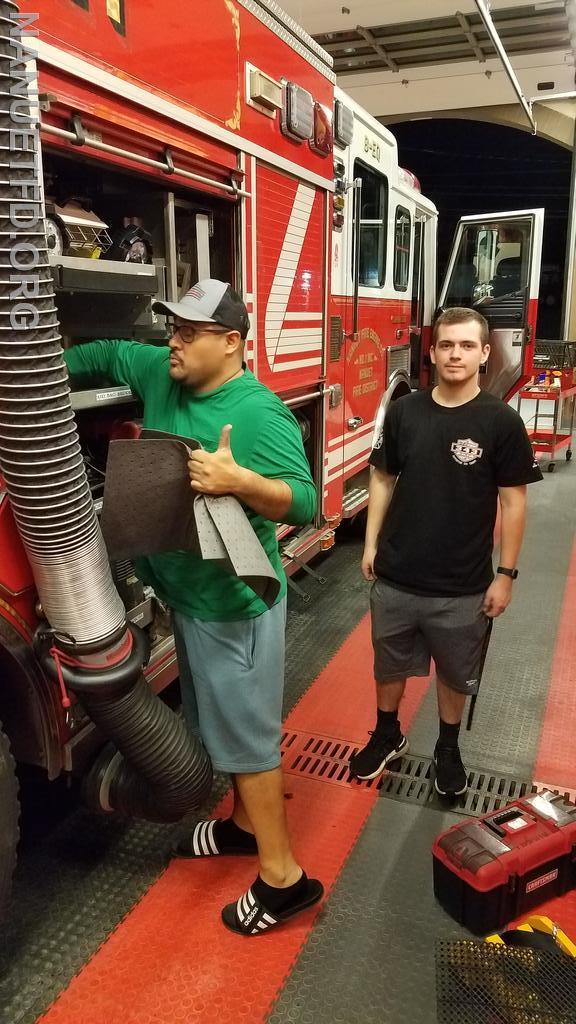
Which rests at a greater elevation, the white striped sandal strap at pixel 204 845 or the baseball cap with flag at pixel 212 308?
the baseball cap with flag at pixel 212 308

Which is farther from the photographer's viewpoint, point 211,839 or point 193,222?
point 193,222

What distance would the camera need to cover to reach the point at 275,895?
215 cm

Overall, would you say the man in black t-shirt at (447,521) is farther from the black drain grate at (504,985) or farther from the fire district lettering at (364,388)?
the fire district lettering at (364,388)

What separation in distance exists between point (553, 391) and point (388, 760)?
22.0 ft

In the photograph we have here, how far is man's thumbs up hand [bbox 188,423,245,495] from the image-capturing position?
1.75m

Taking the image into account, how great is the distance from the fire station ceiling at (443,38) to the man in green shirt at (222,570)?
28.4 ft

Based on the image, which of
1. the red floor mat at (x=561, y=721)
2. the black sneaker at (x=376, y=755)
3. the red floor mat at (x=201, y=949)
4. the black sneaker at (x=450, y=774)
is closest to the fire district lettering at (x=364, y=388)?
the red floor mat at (x=561, y=721)

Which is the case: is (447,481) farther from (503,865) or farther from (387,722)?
(503,865)

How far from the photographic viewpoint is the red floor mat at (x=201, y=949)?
1913 millimetres

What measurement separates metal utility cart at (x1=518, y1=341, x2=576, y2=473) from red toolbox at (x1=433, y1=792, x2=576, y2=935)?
6.36m

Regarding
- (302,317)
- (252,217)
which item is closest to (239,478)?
(252,217)

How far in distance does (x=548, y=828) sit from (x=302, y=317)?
2573 millimetres

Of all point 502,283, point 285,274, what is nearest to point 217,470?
point 285,274

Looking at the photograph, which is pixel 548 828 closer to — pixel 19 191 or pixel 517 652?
pixel 517 652
